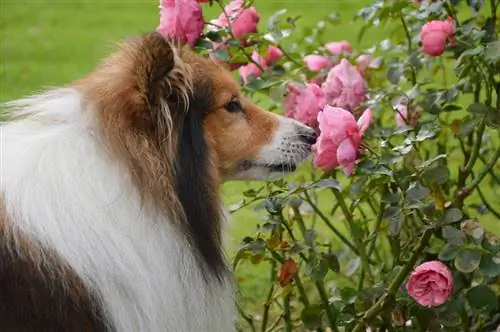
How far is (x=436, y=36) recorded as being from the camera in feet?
11.7

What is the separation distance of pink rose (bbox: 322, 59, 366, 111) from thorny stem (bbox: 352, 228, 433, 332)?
51cm

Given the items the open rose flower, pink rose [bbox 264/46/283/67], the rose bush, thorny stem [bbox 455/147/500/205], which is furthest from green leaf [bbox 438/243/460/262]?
pink rose [bbox 264/46/283/67]

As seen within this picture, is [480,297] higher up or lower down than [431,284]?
lower down

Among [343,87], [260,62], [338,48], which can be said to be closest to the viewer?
[343,87]

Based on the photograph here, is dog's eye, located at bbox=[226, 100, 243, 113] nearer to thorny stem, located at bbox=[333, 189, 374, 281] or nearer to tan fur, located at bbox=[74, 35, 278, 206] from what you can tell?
tan fur, located at bbox=[74, 35, 278, 206]

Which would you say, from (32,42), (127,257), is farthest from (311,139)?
(32,42)

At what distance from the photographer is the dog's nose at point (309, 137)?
3566mm

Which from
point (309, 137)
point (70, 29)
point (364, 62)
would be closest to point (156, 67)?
point (309, 137)

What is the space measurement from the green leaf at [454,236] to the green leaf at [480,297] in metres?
0.20

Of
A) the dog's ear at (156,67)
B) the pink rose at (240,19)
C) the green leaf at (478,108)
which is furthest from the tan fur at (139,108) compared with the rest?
the green leaf at (478,108)

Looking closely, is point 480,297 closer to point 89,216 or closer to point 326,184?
point 326,184

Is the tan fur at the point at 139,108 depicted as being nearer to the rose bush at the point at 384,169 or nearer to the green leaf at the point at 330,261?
the rose bush at the point at 384,169

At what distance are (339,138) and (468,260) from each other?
51cm

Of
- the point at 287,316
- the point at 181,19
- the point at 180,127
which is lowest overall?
the point at 287,316
